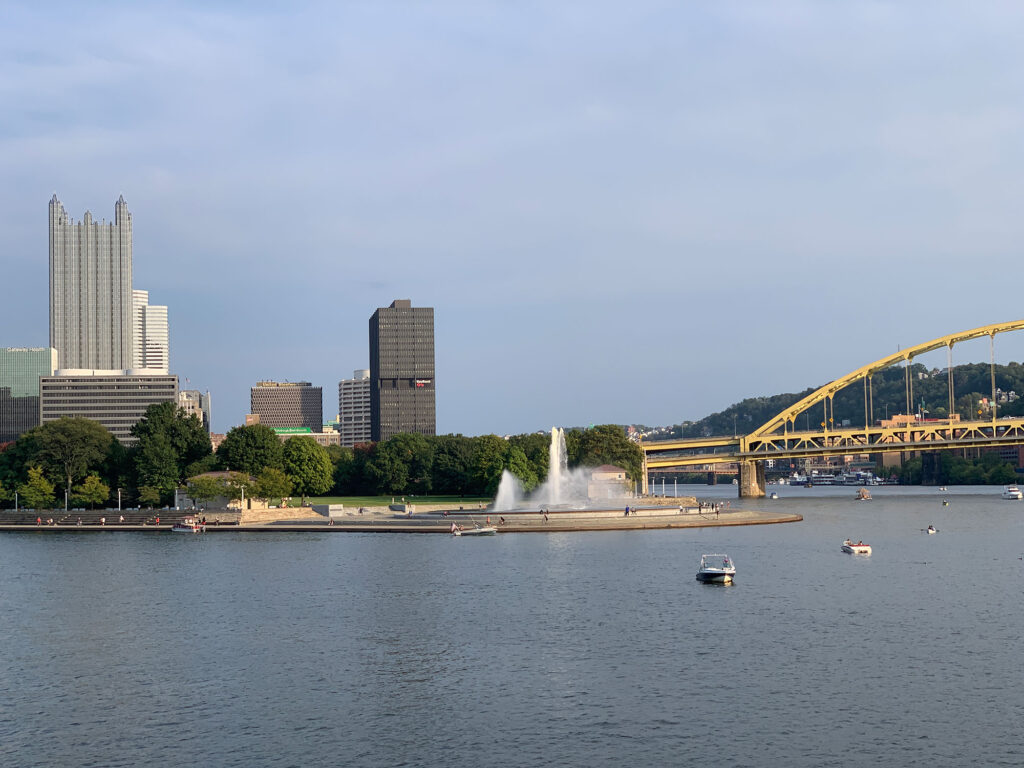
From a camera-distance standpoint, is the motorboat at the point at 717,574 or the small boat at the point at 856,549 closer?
the motorboat at the point at 717,574

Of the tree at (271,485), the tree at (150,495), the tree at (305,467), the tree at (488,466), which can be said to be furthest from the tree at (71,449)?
the tree at (488,466)

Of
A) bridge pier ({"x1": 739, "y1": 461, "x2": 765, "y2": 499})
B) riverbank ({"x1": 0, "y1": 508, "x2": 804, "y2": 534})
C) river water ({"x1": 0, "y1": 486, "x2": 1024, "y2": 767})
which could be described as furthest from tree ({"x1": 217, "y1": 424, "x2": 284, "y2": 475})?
bridge pier ({"x1": 739, "y1": 461, "x2": 765, "y2": 499})

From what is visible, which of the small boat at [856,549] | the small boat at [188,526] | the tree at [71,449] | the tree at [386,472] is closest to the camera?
the small boat at [856,549]

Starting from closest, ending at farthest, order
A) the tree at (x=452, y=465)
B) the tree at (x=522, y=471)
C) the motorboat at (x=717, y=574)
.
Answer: the motorboat at (x=717, y=574), the tree at (x=522, y=471), the tree at (x=452, y=465)

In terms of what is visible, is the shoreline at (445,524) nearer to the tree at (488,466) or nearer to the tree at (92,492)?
the tree at (92,492)

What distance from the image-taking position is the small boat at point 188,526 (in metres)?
109

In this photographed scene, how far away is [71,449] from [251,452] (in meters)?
21.7

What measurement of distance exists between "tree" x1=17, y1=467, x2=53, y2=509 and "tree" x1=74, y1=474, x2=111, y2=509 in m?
3.09

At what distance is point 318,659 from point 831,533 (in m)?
65.6

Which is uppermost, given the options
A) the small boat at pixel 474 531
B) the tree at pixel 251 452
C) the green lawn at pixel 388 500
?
the tree at pixel 251 452

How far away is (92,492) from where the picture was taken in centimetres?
12562

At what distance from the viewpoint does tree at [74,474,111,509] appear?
125688 millimetres

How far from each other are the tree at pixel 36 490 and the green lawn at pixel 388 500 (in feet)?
97.4

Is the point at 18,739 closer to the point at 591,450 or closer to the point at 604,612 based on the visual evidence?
the point at 604,612
